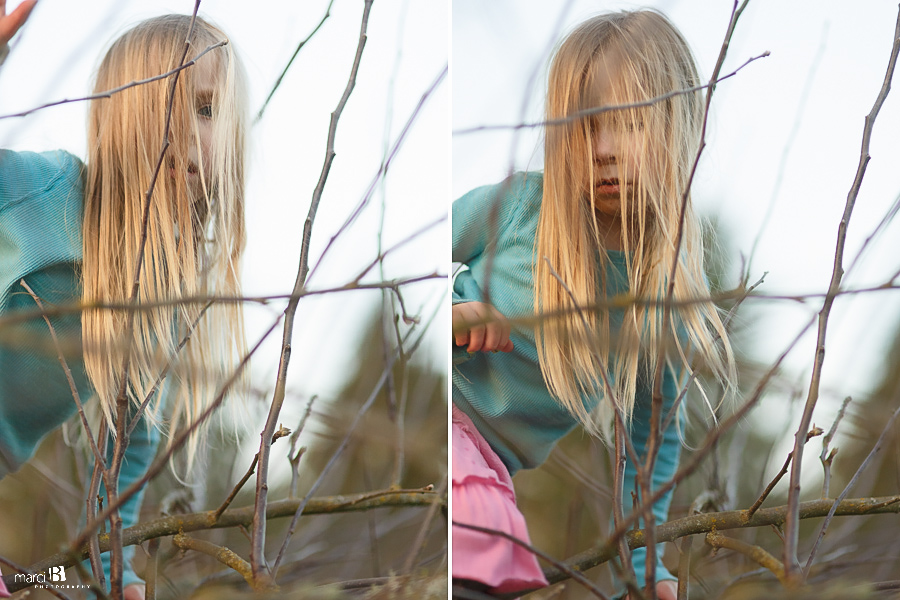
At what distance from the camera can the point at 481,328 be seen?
49.7 inches

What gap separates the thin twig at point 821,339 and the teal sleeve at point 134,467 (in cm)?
85

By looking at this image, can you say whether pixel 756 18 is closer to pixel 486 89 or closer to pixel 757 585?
pixel 486 89

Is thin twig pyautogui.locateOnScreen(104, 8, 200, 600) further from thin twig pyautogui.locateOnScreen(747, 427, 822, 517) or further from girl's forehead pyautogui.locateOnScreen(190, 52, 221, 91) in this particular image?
thin twig pyautogui.locateOnScreen(747, 427, 822, 517)

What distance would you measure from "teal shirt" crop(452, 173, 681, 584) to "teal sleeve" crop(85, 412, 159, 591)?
0.44 m

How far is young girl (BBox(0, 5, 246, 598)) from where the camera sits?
1.15 m

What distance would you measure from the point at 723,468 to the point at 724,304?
0.71 ft

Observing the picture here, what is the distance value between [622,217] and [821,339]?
301 mm

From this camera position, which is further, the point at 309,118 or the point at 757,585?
the point at 309,118

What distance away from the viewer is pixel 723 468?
3.77ft

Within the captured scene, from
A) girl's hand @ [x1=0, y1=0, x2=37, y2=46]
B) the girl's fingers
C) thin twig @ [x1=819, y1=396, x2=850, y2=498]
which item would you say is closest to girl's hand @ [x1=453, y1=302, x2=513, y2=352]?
the girl's fingers

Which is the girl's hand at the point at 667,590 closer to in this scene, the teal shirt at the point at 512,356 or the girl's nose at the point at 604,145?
the teal shirt at the point at 512,356

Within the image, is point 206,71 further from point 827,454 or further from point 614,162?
point 827,454

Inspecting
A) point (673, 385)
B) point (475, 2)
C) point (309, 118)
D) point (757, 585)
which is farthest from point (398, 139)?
point (757, 585)

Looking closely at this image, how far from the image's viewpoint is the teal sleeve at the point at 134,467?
1.16 metres
